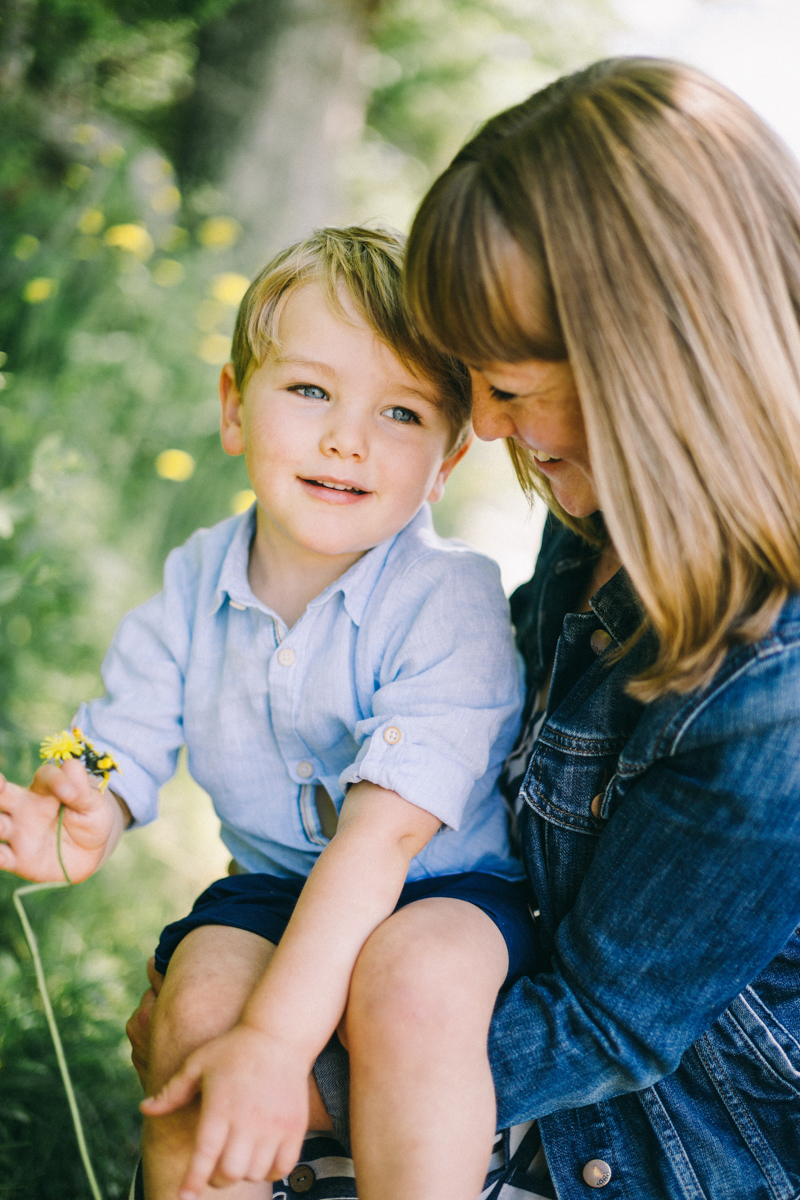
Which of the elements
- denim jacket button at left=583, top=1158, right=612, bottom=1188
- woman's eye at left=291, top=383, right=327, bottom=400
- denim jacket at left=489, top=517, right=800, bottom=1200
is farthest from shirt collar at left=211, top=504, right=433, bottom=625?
denim jacket button at left=583, top=1158, right=612, bottom=1188

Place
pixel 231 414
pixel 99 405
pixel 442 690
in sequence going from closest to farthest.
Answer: pixel 442 690
pixel 231 414
pixel 99 405

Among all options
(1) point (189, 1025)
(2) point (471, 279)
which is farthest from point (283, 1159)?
(2) point (471, 279)

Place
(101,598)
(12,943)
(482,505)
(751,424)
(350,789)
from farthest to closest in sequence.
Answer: (482,505) → (101,598) → (12,943) → (350,789) → (751,424)

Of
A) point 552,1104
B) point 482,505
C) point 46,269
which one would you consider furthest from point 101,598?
point 482,505

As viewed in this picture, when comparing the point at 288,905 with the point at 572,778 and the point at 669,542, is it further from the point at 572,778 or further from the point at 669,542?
the point at 669,542

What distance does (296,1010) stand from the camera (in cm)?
88

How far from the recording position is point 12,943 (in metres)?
1.64

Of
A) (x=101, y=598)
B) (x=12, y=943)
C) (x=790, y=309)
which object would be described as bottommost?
(x=12, y=943)

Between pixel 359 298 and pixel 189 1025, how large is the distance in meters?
0.85

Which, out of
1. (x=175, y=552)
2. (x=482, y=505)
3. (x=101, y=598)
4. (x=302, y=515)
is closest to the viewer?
(x=302, y=515)

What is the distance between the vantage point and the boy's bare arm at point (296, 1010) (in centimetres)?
80

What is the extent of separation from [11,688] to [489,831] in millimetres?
1145

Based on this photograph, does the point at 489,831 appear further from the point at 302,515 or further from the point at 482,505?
the point at 482,505

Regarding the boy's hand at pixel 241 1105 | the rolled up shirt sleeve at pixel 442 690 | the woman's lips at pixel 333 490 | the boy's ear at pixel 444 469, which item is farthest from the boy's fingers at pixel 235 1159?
the boy's ear at pixel 444 469
